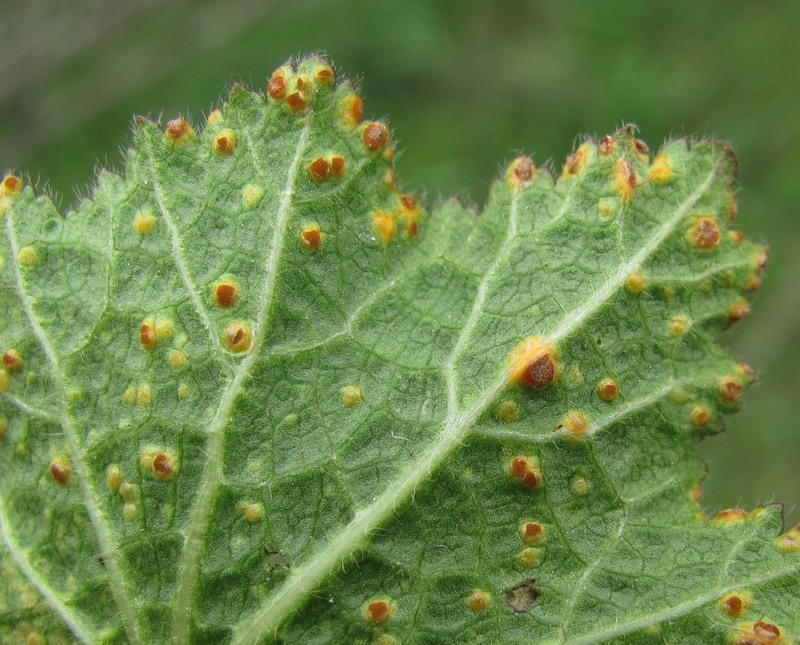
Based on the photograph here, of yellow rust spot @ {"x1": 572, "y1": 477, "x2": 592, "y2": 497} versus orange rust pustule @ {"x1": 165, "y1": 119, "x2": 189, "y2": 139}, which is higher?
orange rust pustule @ {"x1": 165, "y1": 119, "x2": 189, "y2": 139}

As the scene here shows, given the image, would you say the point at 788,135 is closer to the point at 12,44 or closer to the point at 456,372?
the point at 456,372

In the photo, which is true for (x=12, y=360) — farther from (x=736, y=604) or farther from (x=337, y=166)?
(x=736, y=604)

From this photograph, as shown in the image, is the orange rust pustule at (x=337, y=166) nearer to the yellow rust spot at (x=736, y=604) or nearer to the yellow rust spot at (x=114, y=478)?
the yellow rust spot at (x=114, y=478)

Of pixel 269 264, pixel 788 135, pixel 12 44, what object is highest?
pixel 12 44

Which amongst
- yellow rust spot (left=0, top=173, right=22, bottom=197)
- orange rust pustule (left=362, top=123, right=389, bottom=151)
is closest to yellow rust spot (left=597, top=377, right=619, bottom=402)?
orange rust pustule (left=362, top=123, right=389, bottom=151)

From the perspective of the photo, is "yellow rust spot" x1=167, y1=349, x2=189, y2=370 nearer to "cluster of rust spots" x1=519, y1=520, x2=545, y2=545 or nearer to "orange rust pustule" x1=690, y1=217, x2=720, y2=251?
"cluster of rust spots" x1=519, y1=520, x2=545, y2=545

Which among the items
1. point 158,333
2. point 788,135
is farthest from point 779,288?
point 158,333

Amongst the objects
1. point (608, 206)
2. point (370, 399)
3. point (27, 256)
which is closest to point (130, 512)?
point (370, 399)
